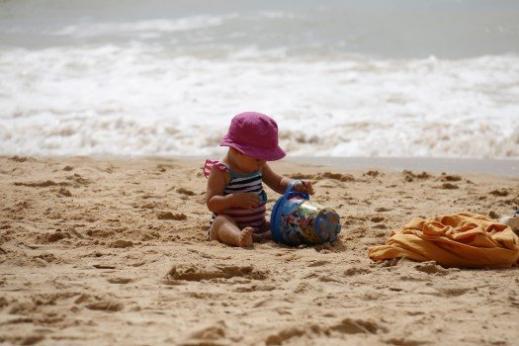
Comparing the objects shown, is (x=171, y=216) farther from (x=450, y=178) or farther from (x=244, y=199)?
(x=450, y=178)

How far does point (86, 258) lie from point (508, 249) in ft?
6.90

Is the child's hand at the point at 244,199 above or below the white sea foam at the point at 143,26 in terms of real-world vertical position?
below

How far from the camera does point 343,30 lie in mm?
13477

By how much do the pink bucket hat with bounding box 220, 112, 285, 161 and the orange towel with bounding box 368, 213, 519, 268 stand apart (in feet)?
2.65

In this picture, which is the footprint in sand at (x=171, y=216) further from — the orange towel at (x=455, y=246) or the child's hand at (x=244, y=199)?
the orange towel at (x=455, y=246)

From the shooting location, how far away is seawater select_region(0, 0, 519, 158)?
25.1ft

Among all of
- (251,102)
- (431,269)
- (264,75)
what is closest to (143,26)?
(264,75)

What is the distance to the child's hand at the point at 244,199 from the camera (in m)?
4.27

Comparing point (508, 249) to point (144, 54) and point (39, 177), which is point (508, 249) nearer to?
point (39, 177)

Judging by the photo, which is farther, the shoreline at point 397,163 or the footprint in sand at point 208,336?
the shoreline at point 397,163

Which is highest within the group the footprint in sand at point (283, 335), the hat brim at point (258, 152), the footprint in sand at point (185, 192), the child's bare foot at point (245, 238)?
the hat brim at point (258, 152)

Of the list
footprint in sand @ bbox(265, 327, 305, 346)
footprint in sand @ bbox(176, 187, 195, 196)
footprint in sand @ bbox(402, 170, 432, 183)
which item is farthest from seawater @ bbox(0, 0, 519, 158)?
footprint in sand @ bbox(265, 327, 305, 346)

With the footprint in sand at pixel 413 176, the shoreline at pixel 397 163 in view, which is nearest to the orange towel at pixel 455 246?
the footprint in sand at pixel 413 176

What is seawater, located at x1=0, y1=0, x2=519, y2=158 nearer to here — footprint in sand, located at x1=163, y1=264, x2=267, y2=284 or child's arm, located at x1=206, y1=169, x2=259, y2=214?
child's arm, located at x1=206, y1=169, x2=259, y2=214
